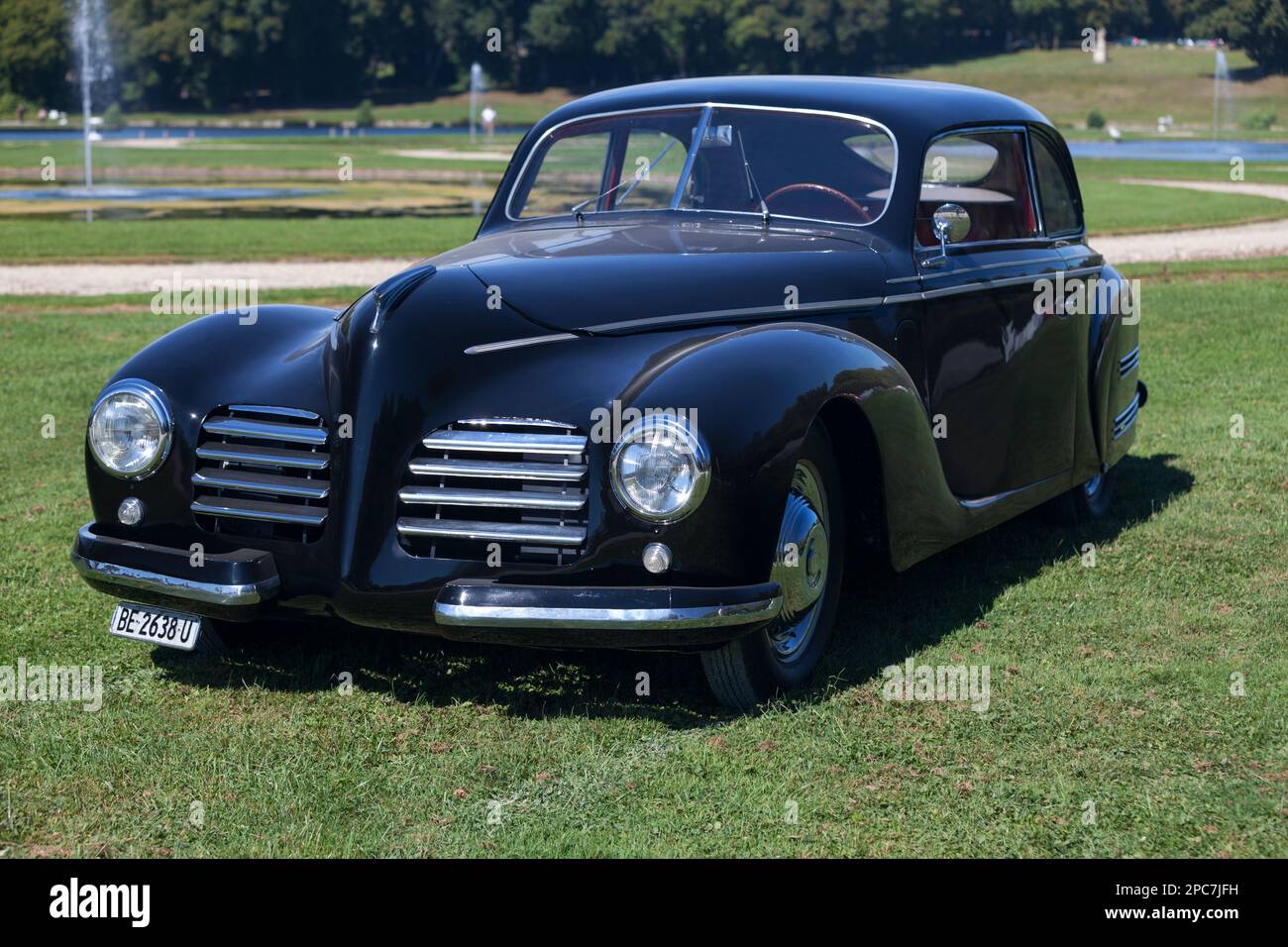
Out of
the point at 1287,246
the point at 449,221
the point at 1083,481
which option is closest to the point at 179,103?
the point at 449,221

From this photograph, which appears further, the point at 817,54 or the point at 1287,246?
the point at 817,54

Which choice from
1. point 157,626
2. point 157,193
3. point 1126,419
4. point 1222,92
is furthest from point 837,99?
point 1222,92

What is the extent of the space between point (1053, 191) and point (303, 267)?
12602 mm

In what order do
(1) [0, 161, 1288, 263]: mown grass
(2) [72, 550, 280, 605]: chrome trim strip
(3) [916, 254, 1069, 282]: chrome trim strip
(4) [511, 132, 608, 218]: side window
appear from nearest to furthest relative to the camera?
(2) [72, 550, 280, 605]: chrome trim strip
(3) [916, 254, 1069, 282]: chrome trim strip
(4) [511, 132, 608, 218]: side window
(1) [0, 161, 1288, 263]: mown grass

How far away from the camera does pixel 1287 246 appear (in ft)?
66.1

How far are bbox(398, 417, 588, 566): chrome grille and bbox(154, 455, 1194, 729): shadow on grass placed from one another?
650 millimetres

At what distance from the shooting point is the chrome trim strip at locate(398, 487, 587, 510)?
4398 mm

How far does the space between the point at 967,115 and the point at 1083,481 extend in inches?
68.8

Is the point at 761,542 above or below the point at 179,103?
below

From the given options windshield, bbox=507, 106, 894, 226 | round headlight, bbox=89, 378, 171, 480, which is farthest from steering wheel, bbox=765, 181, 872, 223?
round headlight, bbox=89, 378, 171, 480

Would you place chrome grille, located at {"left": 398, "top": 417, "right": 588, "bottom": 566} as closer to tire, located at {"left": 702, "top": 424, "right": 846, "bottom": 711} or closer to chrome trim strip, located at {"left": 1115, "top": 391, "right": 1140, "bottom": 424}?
tire, located at {"left": 702, "top": 424, "right": 846, "bottom": 711}

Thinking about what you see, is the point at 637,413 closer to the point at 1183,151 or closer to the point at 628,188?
the point at 628,188
